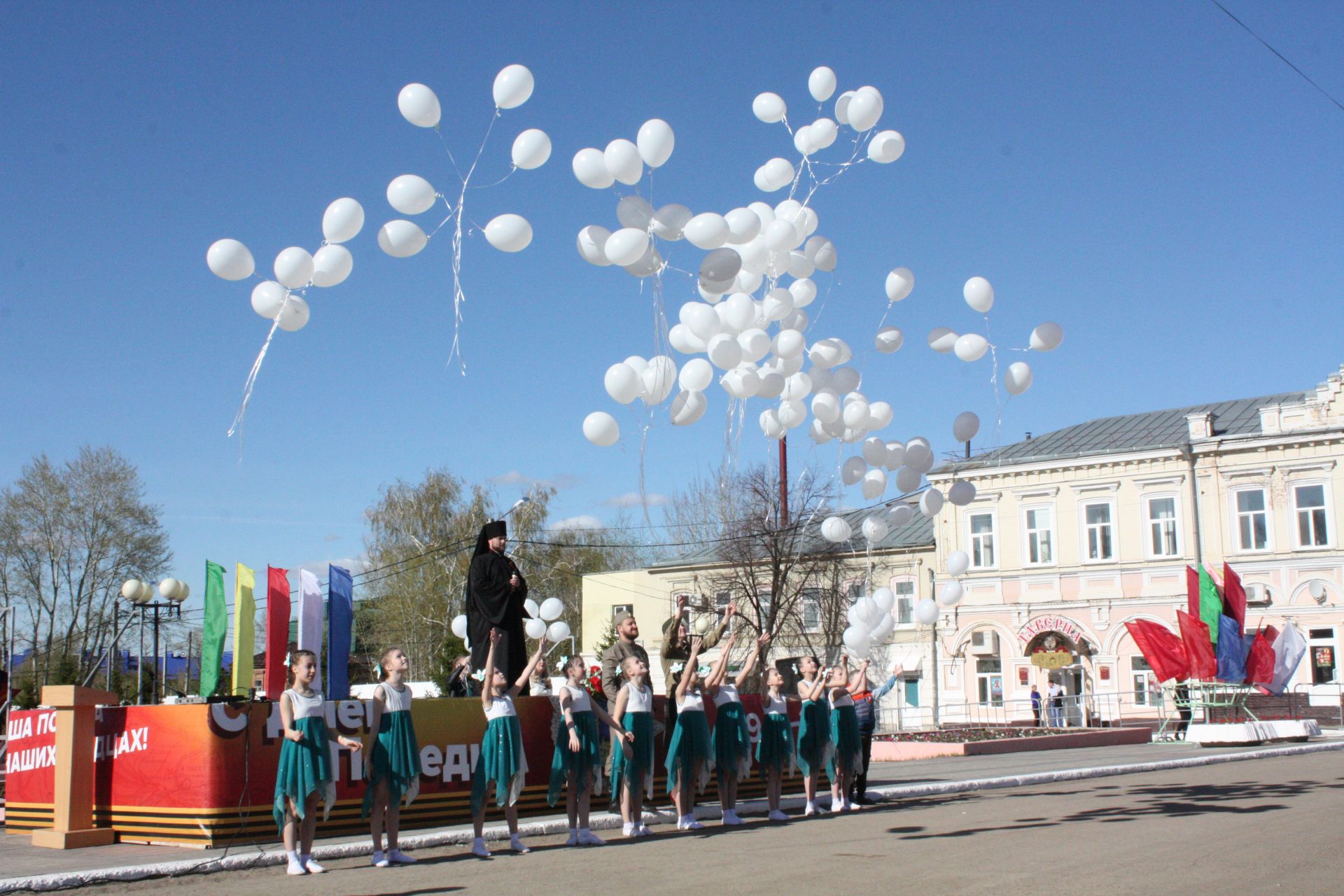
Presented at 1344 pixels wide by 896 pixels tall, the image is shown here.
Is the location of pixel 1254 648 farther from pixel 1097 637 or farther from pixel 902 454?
pixel 902 454

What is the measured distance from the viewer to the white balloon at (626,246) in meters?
9.36

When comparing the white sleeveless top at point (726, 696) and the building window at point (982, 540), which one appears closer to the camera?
the white sleeveless top at point (726, 696)

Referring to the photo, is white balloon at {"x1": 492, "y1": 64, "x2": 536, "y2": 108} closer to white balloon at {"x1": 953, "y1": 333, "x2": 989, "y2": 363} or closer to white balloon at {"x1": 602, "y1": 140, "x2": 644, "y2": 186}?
white balloon at {"x1": 602, "y1": 140, "x2": 644, "y2": 186}

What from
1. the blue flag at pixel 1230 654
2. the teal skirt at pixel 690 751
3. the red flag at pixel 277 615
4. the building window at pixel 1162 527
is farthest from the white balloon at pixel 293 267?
the building window at pixel 1162 527

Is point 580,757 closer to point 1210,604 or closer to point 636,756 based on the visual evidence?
point 636,756

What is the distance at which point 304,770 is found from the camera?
8.69 metres

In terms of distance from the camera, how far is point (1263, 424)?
34750 mm

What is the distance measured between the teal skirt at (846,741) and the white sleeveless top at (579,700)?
9.88 ft

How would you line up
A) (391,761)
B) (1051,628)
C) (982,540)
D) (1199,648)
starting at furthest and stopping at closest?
(982,540)
(1051,628)
(1199,648)
(391,761)

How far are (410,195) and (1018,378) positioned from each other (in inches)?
246

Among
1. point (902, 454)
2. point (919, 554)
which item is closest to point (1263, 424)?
point (919, 554)

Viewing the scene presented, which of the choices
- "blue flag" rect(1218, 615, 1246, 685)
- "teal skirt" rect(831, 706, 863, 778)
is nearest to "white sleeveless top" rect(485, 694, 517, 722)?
"teal skirt" rect(831, 706, 863, 778)

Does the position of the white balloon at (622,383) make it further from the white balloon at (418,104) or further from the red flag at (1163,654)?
the red flag at (1163,654)

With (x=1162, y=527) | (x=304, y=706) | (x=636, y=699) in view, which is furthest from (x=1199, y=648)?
(x=304, y=706)
